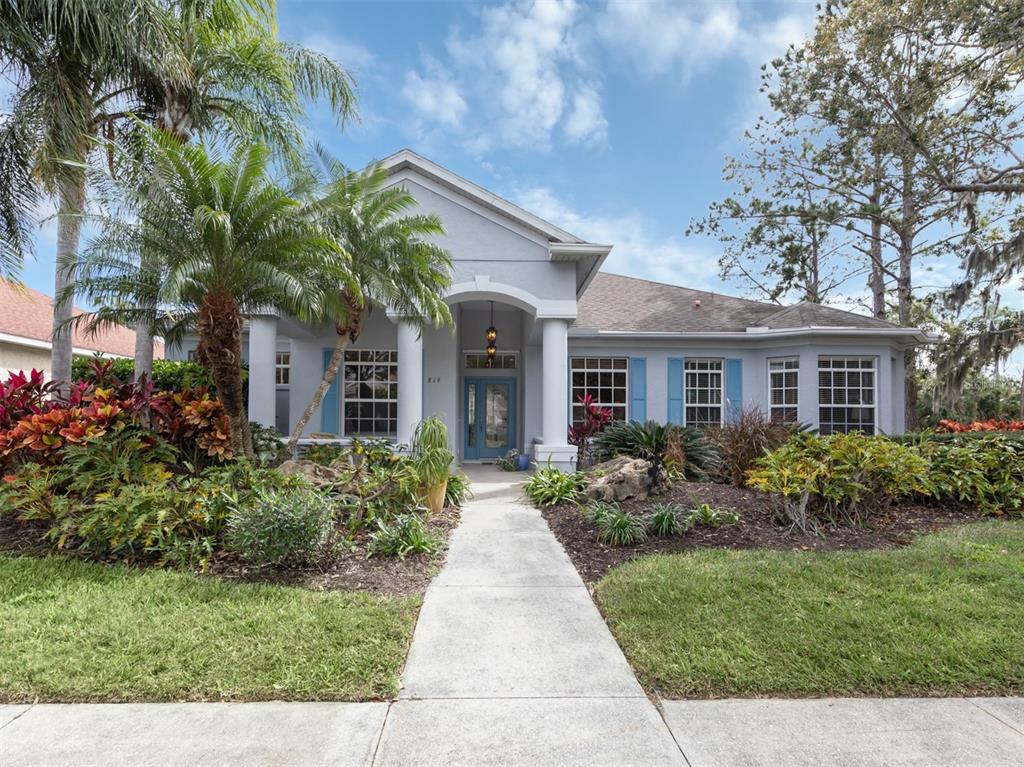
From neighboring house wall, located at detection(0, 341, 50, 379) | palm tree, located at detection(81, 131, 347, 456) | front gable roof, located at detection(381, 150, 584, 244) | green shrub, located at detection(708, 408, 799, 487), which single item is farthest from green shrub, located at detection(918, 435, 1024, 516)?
neighboring house wall, located at detection(0, 341, 50, 379)

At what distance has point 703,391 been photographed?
14234mm

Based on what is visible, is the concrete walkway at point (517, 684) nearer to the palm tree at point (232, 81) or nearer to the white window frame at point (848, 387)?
the palm tree at point (232, 81)

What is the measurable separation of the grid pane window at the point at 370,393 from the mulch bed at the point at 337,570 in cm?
774

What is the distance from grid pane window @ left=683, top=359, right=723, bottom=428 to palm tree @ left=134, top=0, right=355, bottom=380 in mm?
10111

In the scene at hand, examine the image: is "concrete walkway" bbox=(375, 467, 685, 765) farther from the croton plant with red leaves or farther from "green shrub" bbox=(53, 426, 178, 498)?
the croton plant with red leaves

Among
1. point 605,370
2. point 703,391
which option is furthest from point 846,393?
point 605,370

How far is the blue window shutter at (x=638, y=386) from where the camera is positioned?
14000 mm

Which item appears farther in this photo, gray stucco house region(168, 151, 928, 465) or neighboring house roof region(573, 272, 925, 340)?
neighboring house roof region(573, 272, 925, 340)

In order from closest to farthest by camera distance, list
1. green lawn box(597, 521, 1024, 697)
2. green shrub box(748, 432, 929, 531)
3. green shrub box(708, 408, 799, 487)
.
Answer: green lawn box(597, 521, 1024, 697), green shrub box(748, 432, 929, 531), green shrub box(708, 408, 799, 487)

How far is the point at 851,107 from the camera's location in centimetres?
1808

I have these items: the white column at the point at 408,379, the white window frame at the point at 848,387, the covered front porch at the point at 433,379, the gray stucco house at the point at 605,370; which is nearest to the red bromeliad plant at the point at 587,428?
the covered front porch at the point at 433,379

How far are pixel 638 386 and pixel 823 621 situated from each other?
10291 mm

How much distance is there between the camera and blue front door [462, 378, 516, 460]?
14.2 meters

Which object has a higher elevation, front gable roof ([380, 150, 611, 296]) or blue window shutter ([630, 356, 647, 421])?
front gable roof ([380, 150, 611, 296])
